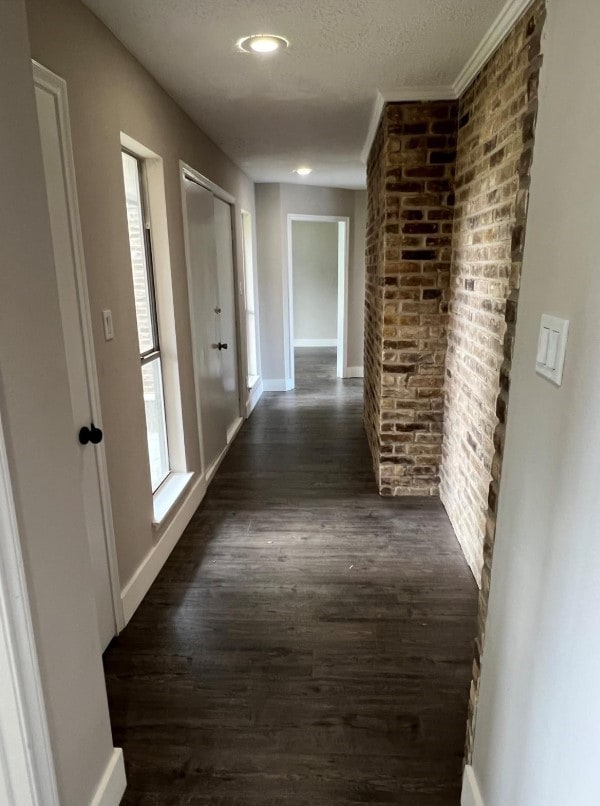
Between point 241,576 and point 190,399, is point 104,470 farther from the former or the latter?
point 190,399

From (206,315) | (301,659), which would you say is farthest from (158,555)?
(206,315)

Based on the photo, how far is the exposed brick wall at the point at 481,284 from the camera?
1827mm

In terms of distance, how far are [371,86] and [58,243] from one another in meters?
1.80

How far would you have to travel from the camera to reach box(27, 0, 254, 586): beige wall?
66.1 inches

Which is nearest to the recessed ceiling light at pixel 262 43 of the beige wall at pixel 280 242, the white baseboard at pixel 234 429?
the white baseboard at pixel 234 429

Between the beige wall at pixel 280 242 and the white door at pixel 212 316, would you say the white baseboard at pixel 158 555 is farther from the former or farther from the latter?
the beige wall at pixel 280 242

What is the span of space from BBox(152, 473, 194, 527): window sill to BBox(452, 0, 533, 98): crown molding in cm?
245

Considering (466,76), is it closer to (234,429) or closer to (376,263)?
(376,263)

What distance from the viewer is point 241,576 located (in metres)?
2.48

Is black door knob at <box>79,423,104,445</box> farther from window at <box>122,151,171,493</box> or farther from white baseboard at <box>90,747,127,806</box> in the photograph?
white baseboard at <box>90,747,127,806</box>

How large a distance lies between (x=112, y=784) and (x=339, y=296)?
556 centimetres

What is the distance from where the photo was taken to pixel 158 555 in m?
2.50

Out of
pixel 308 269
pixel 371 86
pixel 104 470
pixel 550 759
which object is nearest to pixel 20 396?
pixel 104 470

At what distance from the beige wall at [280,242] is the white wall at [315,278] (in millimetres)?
2322
